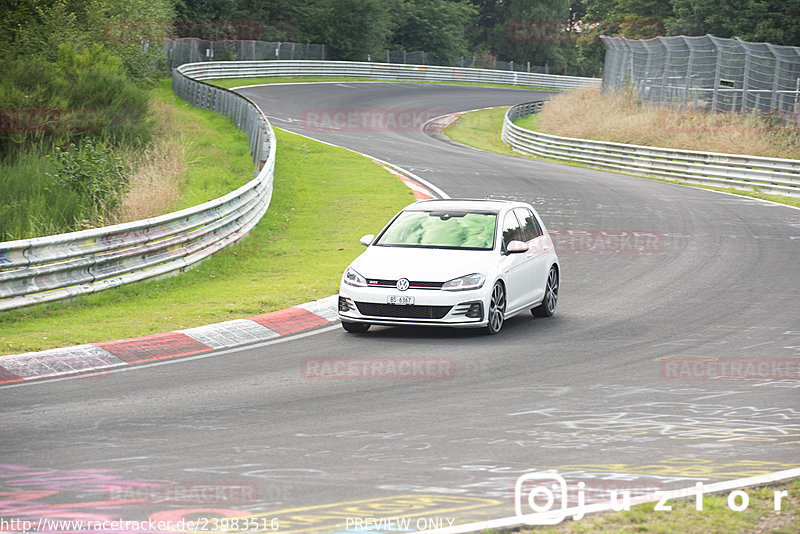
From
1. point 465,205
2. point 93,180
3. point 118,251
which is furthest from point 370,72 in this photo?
point 465,205

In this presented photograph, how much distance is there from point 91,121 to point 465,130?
25.2m

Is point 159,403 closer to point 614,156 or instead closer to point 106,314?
point 106,314

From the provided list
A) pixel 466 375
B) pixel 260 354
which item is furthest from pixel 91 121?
pixel 466 375

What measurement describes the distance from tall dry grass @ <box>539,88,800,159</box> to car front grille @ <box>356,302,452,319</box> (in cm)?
2375

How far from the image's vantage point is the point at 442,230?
43.3 feet

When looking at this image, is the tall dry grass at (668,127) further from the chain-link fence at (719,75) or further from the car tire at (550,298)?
the car tire at (550,298)

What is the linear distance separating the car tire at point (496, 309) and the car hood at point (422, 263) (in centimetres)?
28

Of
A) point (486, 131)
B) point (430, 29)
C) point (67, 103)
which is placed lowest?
point (486, 131)

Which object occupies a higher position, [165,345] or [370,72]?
[370,72]

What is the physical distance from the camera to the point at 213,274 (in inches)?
629

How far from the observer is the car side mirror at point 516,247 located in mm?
12773

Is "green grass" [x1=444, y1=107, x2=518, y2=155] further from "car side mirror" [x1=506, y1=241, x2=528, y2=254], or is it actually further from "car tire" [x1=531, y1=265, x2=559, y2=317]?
"car side mirror" [x1=506, y1=241, x2=528, y2=254]

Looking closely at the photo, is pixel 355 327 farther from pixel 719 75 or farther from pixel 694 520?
pixel 719 75

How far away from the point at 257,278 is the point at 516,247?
4.60m
